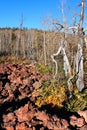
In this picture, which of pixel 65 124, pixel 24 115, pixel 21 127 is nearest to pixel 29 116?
pixel 24 115

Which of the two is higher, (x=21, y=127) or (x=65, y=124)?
(x=21, y=127)

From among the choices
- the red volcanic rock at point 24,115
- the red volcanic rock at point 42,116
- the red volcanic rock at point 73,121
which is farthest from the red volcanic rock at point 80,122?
the red volcanic rock at point 24,115

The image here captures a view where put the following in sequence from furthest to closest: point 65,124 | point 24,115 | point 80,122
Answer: point 80,122 → point 24,115 → point 65,124

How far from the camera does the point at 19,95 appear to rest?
16484 millimetres

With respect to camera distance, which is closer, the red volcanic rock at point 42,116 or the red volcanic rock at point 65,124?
the red volcanic rock at point 65,124

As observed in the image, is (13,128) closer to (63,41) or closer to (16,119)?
(16,119)

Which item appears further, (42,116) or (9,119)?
(42,116)

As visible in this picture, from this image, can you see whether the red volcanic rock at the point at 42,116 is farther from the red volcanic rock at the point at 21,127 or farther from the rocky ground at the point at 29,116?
the red volcanic rock at the point at 21,127

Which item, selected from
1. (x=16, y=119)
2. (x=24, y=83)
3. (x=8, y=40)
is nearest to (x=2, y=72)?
(x=24, y=83)

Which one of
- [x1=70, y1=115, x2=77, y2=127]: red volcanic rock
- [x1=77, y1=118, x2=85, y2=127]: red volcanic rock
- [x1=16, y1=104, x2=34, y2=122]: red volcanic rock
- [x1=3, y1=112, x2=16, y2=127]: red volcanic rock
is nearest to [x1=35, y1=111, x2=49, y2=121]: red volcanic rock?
[x1=16, y1=104, x2=34, y2=122]: red volcanic rock

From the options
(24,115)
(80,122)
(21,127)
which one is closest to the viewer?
(21,127)

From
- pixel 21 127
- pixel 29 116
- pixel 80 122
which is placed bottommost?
pixel 80 122

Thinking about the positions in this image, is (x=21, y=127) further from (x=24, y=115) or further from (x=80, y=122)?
(x=80, y=122)

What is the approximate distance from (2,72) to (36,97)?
6743 millimetres
